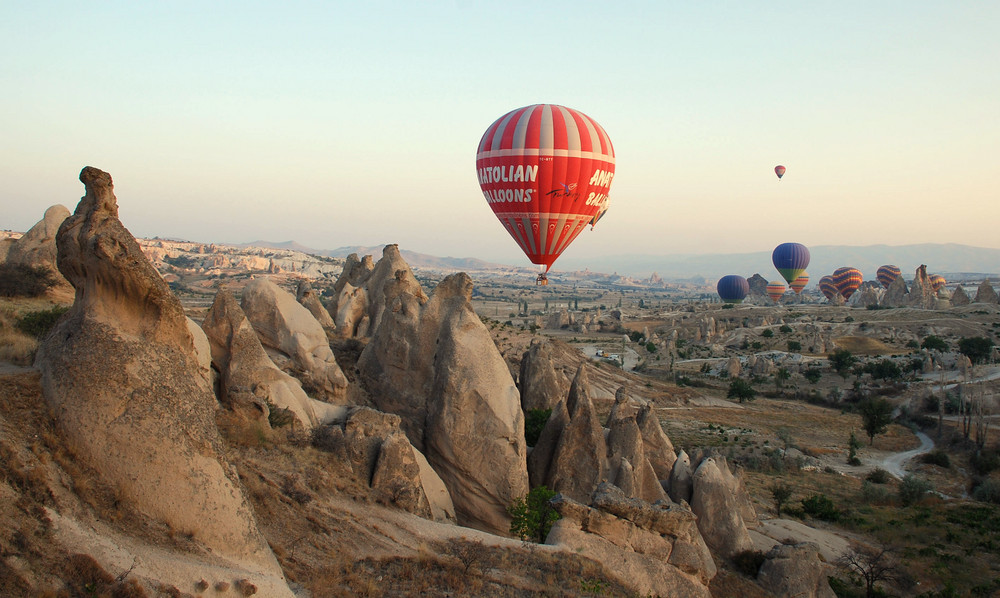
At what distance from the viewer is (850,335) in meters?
67.7

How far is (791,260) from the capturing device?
105125 mm

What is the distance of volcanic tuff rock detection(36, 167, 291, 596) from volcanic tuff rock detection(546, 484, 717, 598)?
4391 millimetres

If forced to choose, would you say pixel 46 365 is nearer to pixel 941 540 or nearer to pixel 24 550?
pixel 24 550

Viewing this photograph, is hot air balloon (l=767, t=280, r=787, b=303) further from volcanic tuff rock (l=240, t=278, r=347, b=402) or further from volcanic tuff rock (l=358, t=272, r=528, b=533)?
volcanic tuff rock (l=240, t=278, r=347, b=402)

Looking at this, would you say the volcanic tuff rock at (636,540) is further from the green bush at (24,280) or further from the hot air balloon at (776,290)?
the hot air balloon at (776,290)

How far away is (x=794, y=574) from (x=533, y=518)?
504 centimetres

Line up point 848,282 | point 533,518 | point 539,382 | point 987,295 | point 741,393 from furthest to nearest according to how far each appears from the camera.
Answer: point 848,282, point 987,295, point 741,393, point 539,382, point 533,518

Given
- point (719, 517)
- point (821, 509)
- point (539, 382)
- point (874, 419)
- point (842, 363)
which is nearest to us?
point (719, 517)

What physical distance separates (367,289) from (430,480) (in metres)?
11.1

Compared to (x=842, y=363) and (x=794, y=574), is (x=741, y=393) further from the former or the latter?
(x=794, y=574)

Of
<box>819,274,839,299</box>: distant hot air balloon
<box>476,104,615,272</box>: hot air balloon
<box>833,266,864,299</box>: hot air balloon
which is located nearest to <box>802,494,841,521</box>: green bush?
<box>476,104,615,272</box>: hot air balloon

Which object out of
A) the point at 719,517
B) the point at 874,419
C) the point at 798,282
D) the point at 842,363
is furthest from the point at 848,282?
the point at 719,517

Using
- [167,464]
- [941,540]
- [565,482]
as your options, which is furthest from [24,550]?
[941,540]

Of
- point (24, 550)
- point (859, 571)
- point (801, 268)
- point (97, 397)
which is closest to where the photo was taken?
point (24, 550)
